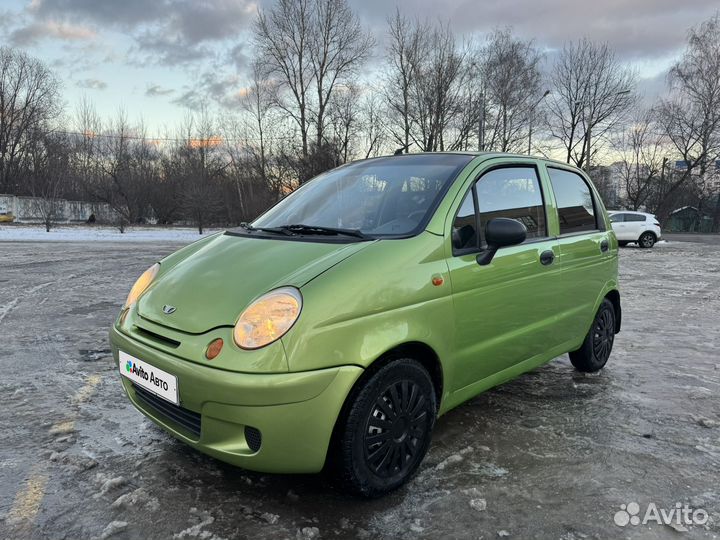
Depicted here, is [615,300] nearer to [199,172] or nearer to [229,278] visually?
[229,278]

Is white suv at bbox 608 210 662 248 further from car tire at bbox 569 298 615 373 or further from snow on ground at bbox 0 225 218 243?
car tire at bbox 569 298 615 373

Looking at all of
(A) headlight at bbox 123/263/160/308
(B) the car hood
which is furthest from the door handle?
(A) headlight at bbox 123/263/160/308

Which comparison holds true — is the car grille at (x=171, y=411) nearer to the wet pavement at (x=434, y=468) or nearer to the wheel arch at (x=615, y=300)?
the wet pavement at (x=434, y=468)

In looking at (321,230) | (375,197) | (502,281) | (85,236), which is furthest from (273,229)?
(85,236)

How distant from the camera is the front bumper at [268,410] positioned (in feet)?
→ 6.75

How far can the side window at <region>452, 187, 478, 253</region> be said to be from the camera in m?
2.77

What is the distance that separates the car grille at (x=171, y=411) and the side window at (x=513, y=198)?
5.98 feet

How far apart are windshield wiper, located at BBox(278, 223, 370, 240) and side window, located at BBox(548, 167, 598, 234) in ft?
5.82

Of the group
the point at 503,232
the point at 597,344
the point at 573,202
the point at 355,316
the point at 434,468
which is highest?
the point at 573,202

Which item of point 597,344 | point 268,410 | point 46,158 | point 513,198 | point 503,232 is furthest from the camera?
point 46,158

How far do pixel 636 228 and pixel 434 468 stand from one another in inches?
871

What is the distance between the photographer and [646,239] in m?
21.7

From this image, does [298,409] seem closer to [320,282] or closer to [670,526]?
[320,282]

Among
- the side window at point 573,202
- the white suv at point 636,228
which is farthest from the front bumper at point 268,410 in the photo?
the white suv at point 636,228
